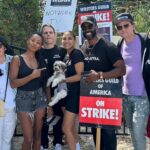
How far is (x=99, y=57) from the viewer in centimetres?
534

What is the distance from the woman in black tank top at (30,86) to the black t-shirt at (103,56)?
2.31 ft

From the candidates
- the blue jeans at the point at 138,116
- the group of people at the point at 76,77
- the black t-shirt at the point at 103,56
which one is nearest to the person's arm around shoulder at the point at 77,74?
the group of people at the point at 76,77

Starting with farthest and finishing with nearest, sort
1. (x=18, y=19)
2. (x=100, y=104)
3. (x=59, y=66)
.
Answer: (x=18, y=19), (x=59, y=66), (x=100, y=104)

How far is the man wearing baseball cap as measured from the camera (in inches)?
207

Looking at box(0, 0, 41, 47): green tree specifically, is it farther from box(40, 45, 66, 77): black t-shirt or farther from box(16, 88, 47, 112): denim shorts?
box(16, 88, 47, 112): denim shorts

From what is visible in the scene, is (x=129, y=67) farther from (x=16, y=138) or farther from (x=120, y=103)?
(x=16, y=138)

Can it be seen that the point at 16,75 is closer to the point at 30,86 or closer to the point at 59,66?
the point at 30,86

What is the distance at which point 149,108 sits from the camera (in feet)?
17.6

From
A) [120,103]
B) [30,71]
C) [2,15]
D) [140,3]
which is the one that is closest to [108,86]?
[120,103]

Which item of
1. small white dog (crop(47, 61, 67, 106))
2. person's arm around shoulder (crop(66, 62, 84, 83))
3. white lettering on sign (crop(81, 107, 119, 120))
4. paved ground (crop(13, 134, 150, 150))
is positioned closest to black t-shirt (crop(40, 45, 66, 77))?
small white dog (crop(47, 61, 67, 106))

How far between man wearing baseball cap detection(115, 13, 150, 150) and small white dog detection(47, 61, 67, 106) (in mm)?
859

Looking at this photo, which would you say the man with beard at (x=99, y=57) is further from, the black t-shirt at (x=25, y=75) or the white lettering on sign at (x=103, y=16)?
the white lettering on sign at (x=103, y=16)

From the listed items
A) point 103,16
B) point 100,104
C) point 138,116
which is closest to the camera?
point 138,116

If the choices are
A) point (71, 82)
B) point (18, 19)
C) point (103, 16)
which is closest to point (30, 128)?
point (71, 82)
